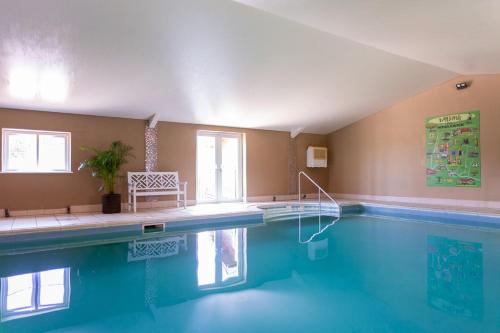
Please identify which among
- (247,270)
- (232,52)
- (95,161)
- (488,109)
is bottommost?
(247,270)

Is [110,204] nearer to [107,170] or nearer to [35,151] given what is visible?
[107,170]

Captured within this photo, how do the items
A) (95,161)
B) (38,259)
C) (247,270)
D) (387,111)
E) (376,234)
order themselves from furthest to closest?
(387,111), (95,161), (376,234), (38,259), (247,270)

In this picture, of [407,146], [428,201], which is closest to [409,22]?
[407,146]

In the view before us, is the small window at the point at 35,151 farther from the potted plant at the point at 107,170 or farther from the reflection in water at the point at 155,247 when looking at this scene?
the reflection in water at the point at 155,247

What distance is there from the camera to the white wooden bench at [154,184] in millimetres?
6785

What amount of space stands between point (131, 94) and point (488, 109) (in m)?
7.35

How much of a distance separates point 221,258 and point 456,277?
8.34 ft

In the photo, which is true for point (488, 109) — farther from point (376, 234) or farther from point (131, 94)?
point (131, 94)

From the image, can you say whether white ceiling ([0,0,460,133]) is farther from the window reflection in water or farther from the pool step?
the window reflection in water

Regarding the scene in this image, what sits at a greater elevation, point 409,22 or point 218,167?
point 409,22

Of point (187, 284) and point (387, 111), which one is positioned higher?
point (387, 111)

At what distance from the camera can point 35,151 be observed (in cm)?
633

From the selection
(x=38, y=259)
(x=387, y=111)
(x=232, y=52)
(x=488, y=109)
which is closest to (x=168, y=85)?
(x=232, y=52)

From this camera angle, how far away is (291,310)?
2426 mm
